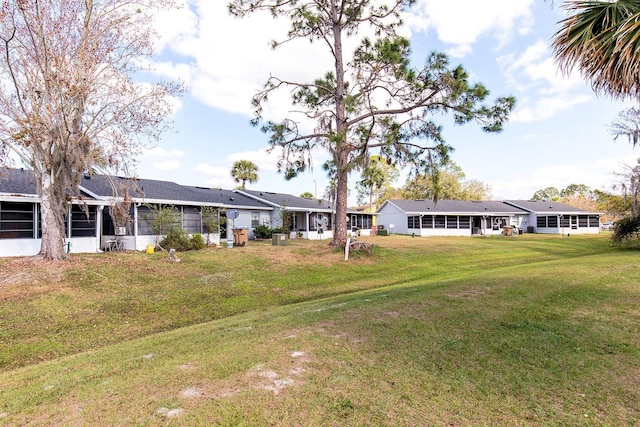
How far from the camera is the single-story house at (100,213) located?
14531 mm

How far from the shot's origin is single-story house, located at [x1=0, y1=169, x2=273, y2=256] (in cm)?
1453

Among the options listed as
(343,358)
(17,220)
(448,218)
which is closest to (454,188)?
(448,218)

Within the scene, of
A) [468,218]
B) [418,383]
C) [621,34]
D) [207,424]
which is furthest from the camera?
[468,218]

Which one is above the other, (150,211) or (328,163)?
(328,163)

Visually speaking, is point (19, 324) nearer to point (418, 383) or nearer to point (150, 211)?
point (418, 383)

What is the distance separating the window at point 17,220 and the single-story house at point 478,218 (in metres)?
30.4

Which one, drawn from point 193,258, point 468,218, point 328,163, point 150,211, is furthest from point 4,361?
point 468,218

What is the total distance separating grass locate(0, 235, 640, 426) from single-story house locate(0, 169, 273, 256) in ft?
18.9

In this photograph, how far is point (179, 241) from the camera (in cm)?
1748

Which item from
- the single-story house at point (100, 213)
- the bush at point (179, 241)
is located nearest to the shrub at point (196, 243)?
the bush at point (179, 241)

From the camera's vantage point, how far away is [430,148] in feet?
57.0

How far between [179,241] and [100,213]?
3.75 m

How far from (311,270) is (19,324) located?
360 inches

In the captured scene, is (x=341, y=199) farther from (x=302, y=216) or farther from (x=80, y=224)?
(x=302, y=216)
